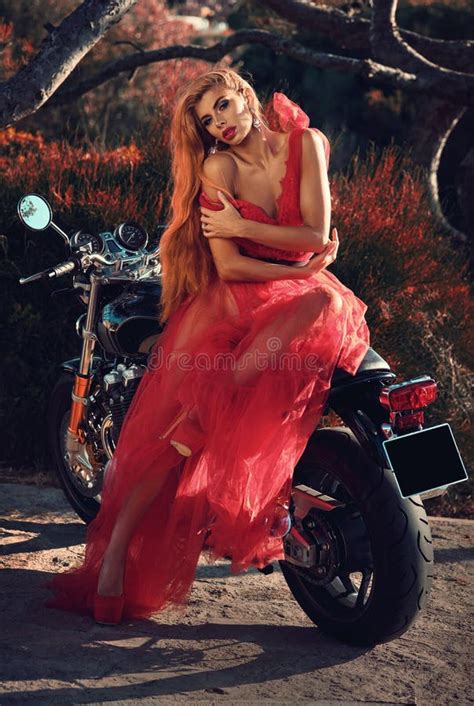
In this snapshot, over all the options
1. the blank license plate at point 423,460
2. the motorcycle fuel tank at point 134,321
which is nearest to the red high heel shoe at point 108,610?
the motorcycle fuel tank at point 134,321

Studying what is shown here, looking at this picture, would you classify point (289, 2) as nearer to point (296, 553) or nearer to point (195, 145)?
point (195, 145)

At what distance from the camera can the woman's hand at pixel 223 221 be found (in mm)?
3695

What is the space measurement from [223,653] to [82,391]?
56.2 inches

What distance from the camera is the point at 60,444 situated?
16.6ft

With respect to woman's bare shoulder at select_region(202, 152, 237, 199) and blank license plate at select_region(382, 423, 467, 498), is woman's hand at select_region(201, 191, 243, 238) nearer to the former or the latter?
woman's bare shoulder at select_region(202, 152, 237, 199)

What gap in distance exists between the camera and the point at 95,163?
22.0 feet

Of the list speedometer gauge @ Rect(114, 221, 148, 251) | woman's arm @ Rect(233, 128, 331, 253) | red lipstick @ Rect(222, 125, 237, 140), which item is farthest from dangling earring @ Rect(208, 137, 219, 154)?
speedometer gauge @ Rect(114, 221, 148, 251)

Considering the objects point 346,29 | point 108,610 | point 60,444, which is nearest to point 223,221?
point 108,610

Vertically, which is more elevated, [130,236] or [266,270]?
[266,270]

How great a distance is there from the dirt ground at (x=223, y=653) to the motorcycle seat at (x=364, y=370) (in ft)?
2.95

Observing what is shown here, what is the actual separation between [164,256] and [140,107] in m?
10.7

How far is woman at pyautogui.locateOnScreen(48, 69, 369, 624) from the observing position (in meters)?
3.51

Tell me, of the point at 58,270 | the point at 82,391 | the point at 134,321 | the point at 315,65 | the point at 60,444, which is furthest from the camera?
the point at 315,65

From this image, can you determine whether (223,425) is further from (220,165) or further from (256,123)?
(256,123)
